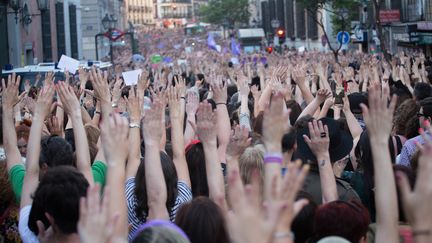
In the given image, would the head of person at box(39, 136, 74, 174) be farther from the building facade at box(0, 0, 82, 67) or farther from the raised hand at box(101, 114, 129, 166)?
the building facade at box(0, 0, 82, 67)

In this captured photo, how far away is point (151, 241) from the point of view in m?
3.71

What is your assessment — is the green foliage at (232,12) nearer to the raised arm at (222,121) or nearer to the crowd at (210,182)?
the raised arm at (222,121)

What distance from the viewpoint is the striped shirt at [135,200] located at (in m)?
5.28

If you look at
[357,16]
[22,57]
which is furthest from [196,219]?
[357,16]

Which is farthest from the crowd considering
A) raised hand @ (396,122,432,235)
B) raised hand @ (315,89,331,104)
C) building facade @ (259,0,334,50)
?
building facade @ (259,0,334,50)

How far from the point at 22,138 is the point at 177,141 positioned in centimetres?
160

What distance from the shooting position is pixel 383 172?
4.07 meters

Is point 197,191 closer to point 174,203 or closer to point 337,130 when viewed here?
point 174,203

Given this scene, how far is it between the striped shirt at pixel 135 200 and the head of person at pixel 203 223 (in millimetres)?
1034

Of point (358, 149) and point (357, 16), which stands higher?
point (357, 16)

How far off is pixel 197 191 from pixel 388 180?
2.12 metres

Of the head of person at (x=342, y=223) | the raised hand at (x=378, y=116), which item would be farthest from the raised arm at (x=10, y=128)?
the raised hand at (x=378, y=116)

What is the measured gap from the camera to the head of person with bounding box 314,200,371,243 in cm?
427

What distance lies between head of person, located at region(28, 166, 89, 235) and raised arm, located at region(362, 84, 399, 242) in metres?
1.41
